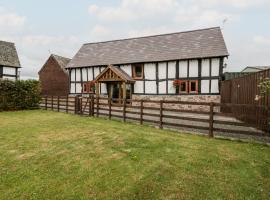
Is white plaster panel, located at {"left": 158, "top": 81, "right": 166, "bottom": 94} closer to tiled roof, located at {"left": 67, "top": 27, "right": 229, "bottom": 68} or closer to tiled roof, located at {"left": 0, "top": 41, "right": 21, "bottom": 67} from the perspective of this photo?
tiled roof, located at {"left": 67, "top": 27, "right": 229, "bottom": 68}

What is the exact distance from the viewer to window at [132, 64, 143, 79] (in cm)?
2303

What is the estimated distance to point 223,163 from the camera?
6.20m

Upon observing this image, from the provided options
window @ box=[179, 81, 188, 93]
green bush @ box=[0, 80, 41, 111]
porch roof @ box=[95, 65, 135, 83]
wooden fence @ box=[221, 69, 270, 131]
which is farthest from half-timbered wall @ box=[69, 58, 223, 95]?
green bush @ box=[0, 80, 41, 111]

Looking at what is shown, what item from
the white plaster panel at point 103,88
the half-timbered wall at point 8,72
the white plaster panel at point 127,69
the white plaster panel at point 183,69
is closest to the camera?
the white plaster panel at point 183,69

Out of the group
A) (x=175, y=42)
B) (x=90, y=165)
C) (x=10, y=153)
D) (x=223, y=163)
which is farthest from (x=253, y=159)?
(x=175, y=42)

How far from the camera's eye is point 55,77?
34.4 m

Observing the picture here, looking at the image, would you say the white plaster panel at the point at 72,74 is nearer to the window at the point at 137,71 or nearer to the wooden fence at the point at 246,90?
the window at the point at 137,71

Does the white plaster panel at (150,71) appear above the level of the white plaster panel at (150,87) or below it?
above

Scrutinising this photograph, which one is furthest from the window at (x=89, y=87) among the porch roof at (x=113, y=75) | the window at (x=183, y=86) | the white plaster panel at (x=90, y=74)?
the window at (x=183, y=86)

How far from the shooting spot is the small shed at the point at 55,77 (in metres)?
33.3

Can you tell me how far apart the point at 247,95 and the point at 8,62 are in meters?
27.1

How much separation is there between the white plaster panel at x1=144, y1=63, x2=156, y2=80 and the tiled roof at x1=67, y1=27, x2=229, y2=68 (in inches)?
20.9

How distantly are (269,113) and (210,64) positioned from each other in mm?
12221

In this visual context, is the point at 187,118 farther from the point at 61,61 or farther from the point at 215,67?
the point at 61,61
